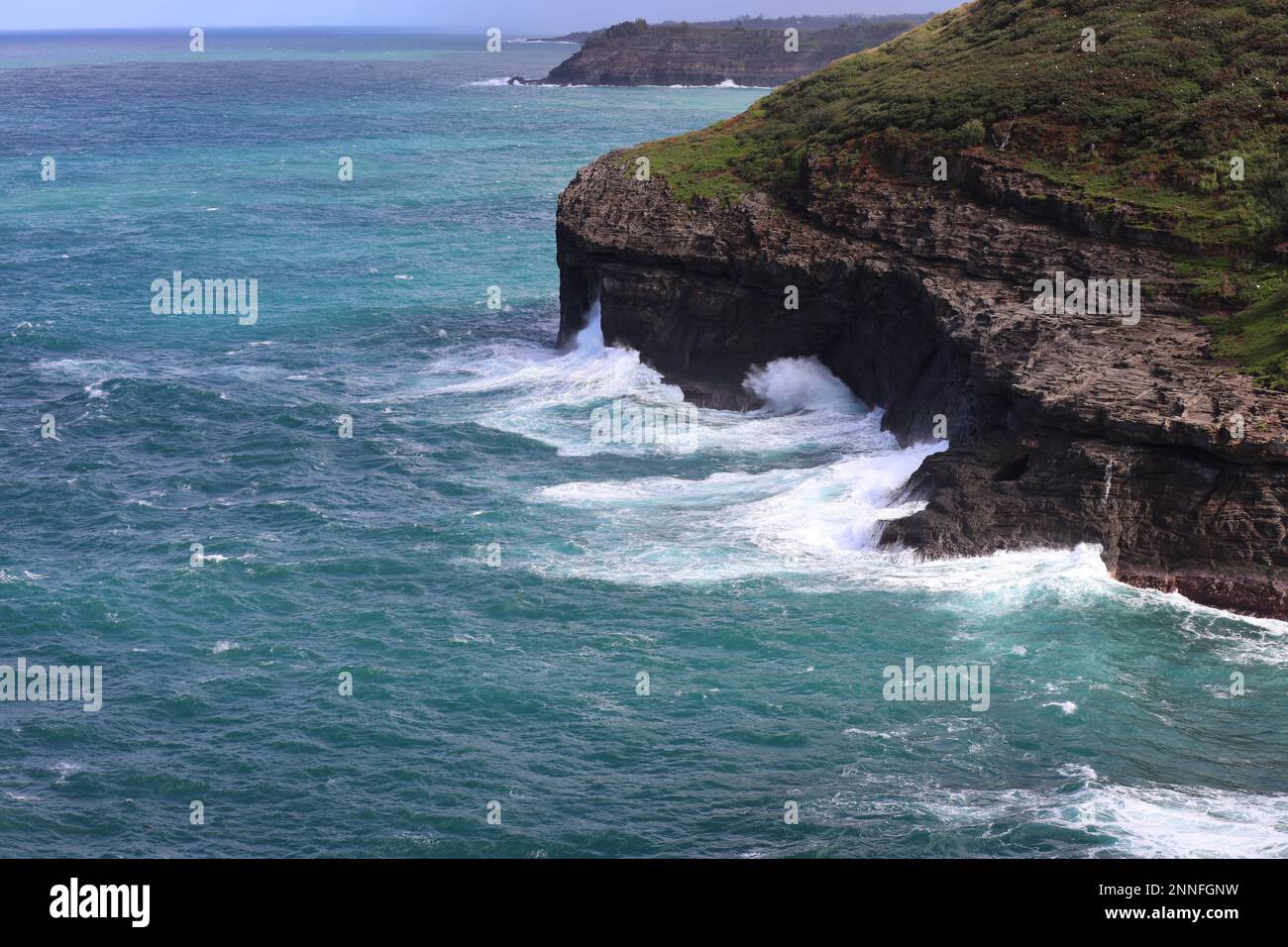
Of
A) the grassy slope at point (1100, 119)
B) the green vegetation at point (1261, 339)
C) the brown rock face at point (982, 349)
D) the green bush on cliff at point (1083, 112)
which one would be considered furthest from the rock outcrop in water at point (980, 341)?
the green bush on cliff at point (1083, 112)

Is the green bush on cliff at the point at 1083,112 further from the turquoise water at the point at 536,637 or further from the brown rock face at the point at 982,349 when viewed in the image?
the turquoise water at the point at 536,637

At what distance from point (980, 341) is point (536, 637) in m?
19.8

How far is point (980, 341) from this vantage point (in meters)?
52.1

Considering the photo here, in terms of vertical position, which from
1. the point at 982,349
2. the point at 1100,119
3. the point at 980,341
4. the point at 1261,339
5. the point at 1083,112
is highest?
the point at 1083,112

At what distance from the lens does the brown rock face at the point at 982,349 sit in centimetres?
4403

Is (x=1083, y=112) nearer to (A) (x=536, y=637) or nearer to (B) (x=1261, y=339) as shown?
(B) (x=1261, y=339)

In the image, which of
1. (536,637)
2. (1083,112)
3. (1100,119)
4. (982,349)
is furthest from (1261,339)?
(536,637)

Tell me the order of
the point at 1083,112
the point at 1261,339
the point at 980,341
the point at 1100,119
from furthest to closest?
1. the point at 1083,112
2. the point at 1100,119
3. the point at 980,341
4. the point at 1261,339

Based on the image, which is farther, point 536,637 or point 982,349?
point 982,349

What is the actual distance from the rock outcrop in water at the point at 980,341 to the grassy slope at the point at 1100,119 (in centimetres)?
134

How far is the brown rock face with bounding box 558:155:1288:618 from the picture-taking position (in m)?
44.0

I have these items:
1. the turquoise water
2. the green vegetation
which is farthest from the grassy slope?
the turquoise water

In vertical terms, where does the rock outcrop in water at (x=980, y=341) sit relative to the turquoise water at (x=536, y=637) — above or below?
above

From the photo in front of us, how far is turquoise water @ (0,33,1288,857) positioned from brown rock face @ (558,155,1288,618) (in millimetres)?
1457
